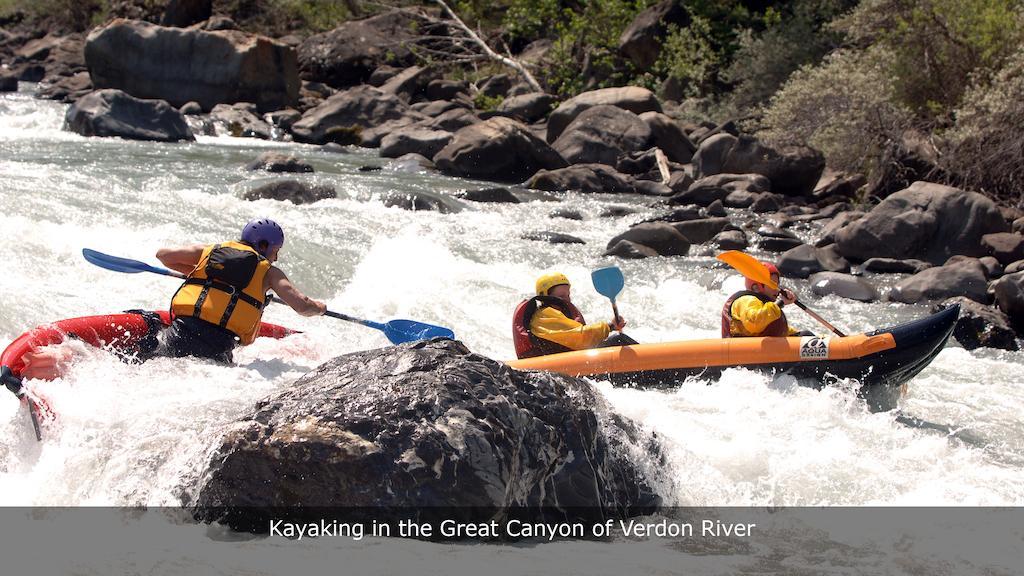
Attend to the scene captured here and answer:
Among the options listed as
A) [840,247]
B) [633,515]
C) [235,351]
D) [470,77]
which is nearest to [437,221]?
[840,247]

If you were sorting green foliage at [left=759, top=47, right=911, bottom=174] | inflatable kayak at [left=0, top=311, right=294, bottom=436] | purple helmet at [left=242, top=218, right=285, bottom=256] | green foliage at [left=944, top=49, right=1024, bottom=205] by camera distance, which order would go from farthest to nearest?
1. green foliage at [left=759, top=47, right=911, bottom=174]
2. green foliage at [left=944, top=49, right=1024, bottom=205]
3. purple helmet at [left=242, top=218, right=285, bottom=256]
4. inflatable kayak at [left=0, top=311, right=294, bottom=436]

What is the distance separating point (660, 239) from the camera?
35.0 ft

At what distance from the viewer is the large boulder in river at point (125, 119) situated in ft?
51.2

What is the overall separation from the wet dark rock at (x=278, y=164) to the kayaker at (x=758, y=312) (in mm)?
8100

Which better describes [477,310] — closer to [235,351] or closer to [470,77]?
[235,351]

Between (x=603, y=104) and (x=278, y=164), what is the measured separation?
5334 millimetres

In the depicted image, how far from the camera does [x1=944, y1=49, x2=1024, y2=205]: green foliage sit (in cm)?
1132

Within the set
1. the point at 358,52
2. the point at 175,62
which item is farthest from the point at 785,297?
the point at 358,52

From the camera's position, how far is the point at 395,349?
4.24 m

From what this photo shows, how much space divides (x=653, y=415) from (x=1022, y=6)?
893cm

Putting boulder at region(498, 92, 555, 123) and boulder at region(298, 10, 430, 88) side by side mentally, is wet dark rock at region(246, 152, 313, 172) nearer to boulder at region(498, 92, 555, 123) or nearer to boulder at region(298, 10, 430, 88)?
boulder at region(498, 92, 555, 123)

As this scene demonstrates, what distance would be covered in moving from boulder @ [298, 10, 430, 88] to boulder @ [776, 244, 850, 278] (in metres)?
13.5

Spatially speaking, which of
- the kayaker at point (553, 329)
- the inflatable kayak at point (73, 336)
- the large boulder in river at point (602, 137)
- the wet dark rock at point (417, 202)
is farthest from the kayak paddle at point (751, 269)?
the large boulder in river at point (602, 137)

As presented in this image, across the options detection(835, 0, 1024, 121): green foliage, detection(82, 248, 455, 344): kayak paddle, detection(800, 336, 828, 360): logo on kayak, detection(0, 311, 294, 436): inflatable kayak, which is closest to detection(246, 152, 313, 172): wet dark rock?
detection(835, 0, 1024, 121): green foliage
